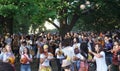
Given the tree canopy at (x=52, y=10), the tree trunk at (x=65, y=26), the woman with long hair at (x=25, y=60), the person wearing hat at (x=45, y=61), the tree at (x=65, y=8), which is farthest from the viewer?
the tree trunk at (x=65, y=26)

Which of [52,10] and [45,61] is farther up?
[52,10]

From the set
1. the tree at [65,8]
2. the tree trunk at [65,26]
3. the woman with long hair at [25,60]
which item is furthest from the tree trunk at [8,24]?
the woman with long hair at [25,60]

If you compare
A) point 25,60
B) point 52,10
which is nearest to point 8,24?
point 52,10

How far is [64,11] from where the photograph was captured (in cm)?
3052

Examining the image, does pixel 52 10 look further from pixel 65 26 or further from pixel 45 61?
pixel 65 26

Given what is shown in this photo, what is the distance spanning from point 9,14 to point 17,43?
4353 millimetres

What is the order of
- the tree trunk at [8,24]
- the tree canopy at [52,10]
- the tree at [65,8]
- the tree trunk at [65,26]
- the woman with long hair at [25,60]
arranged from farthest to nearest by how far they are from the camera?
1. the tree trunk at [65,26]
2. the tree trunk at [8,24]
3. the tree at [65,8]
4. the tree canopy at [52,10]
5. the woman with long hair at [25,60]

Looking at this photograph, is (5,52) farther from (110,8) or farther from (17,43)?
(110,8)

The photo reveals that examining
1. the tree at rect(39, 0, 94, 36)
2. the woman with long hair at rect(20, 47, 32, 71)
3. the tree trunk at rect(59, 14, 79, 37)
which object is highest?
the tree at rect(39, 0, 94, 36)

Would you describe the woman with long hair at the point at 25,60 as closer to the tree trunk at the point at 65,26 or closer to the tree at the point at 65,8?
the tree at the point at 65,8

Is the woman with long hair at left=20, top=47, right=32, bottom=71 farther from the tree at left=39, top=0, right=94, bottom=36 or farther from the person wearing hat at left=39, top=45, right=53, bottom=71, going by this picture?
the tree at left=39, top=0, right=94, bottom=36

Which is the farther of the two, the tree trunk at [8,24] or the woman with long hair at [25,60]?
the tree trunk at [8,24]

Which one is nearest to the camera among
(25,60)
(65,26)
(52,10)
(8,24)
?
(25,60)

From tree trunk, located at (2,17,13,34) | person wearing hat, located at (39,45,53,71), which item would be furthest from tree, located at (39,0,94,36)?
person wearing hat, located at (39,45,53,71)
